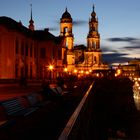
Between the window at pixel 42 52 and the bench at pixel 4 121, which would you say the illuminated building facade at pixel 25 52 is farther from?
the bench at pixel 4 121

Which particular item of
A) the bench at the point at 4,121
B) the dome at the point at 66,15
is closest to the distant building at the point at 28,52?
the dome at the point at 66,15

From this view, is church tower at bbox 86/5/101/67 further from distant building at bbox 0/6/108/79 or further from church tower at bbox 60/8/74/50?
distant building at bbox 0/6/108/79

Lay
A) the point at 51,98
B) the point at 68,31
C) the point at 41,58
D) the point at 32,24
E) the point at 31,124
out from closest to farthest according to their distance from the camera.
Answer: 1. the point at 31,124
2. the point at 51,98
3. the point at 41,58
4. the point at 32,24
5. the point at 68,31

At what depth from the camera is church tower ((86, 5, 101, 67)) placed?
174250mm

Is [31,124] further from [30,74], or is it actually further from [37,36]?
[37,36]

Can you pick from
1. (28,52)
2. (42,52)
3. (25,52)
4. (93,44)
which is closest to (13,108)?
(25,52)

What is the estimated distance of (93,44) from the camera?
176 metres

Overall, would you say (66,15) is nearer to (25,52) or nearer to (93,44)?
(93,44)

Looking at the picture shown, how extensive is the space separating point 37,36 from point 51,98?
56829 mm

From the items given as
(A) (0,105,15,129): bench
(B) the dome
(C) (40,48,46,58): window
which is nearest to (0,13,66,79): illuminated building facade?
(C) (40,48,46,58): window

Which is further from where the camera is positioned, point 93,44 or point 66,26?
point 93,44

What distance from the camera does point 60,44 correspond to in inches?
3634

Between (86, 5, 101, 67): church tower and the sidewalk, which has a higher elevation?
(86, 5, 101, 67): church tower

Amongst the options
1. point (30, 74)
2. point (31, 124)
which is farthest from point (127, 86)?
point (31, 124)
